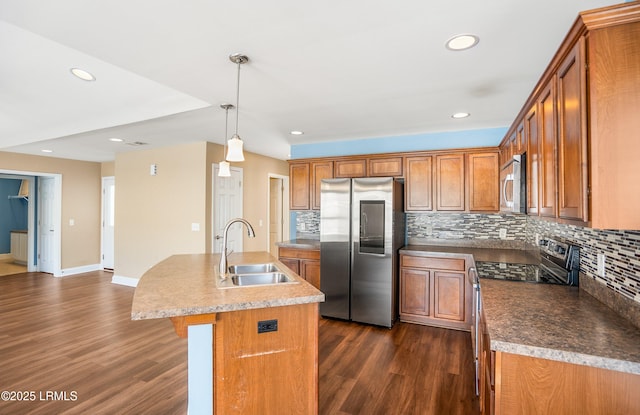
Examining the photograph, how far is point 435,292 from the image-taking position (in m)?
3.57

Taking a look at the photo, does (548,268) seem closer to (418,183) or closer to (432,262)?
(432,262)

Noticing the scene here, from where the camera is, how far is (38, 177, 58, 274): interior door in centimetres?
649

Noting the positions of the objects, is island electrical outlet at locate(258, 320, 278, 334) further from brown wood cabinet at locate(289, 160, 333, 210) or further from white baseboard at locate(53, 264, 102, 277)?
white baseboard at locate(53, 264, 102, 277)

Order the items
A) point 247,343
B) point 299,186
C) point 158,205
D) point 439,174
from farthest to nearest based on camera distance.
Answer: point 158,205 < point 299,186 < point 439,174 < point 247,343

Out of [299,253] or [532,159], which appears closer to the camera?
[532,159]

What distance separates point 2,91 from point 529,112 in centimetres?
518

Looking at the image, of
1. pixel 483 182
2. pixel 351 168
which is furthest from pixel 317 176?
pixel 483 182

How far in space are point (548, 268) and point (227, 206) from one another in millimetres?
4418

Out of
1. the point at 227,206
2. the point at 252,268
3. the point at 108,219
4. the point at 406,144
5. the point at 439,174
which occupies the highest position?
the point at 406,144

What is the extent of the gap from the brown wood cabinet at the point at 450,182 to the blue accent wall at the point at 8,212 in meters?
10.6

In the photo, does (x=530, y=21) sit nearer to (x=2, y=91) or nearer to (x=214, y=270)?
(x=214, y=270)

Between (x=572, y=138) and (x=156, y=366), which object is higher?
(x=572, y=138)

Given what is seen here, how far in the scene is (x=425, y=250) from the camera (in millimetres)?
3641

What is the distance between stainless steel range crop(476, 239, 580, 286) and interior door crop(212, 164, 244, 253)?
12.3 ft
